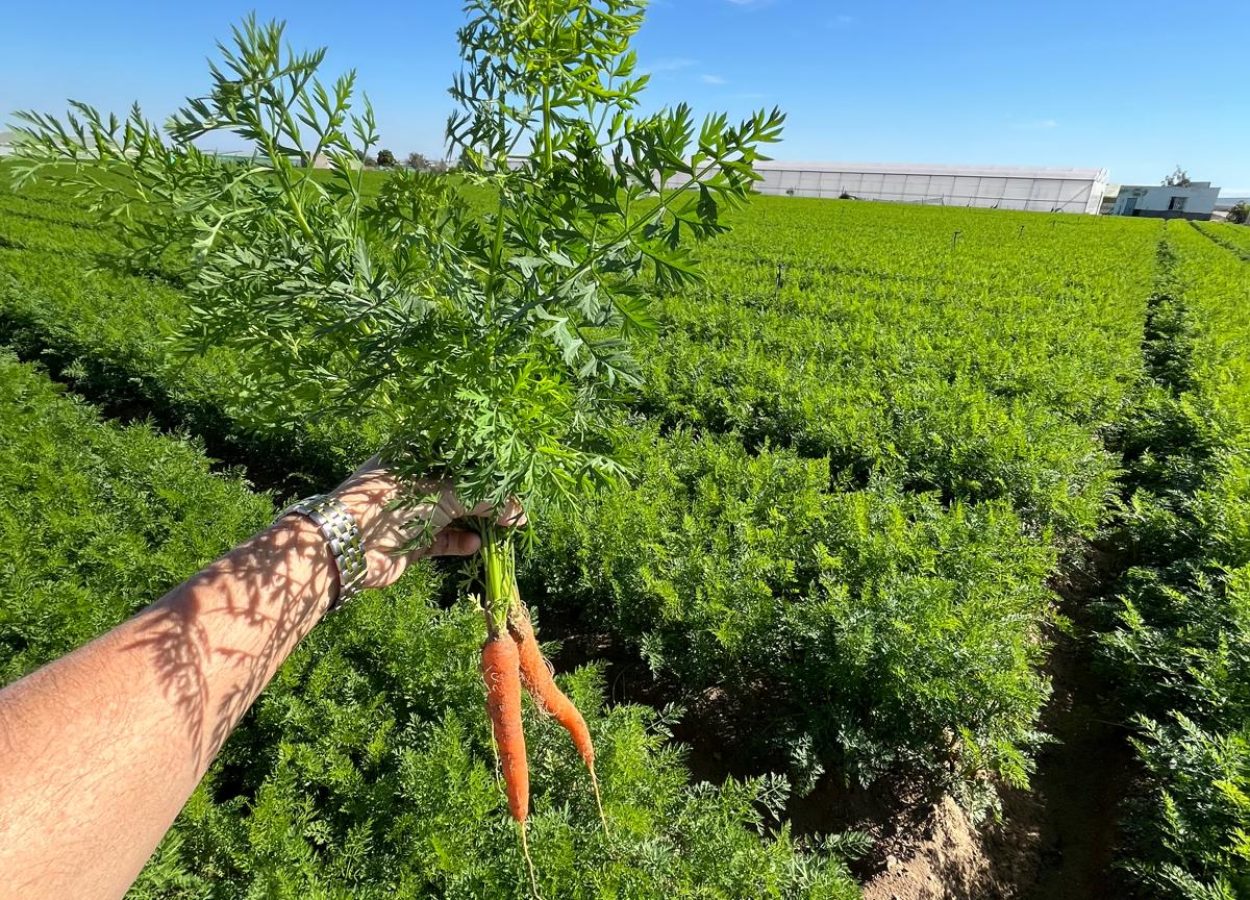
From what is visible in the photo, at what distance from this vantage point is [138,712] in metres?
1.21

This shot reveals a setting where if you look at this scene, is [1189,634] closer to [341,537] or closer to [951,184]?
[341,537]

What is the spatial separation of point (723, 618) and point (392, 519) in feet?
6.35

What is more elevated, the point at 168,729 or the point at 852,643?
the point at 168,729

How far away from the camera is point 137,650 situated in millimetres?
1273

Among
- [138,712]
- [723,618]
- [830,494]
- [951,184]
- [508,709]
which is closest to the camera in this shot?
[138,712]

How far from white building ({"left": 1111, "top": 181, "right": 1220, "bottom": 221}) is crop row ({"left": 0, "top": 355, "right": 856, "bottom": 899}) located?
8562 cm

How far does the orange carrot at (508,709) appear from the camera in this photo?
1753mm

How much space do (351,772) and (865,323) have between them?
866cm

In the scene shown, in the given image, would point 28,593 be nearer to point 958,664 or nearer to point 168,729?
point 168,729

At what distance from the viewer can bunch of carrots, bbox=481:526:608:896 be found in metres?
1.68

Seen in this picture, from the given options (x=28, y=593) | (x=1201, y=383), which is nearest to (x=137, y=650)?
(x=28, y=593)

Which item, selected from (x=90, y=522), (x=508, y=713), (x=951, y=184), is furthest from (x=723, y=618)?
(x=951, y=184)

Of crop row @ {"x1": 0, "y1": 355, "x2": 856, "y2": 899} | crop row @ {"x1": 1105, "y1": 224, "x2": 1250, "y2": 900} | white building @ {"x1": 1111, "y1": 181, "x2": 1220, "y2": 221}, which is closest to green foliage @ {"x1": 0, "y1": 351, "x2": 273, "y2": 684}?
crop row @ {"x1": 0, "y1": 355, "x2": 856, "y2": 899}

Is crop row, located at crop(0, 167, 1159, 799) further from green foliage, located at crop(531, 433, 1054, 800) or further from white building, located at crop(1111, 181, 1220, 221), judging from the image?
white building, located at crop(1111, 181, 1220, 221)
